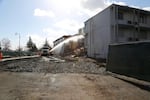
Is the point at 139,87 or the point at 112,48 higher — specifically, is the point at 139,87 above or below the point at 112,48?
below

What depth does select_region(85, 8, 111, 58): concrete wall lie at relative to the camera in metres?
31.7

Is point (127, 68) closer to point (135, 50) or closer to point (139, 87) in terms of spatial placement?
point (135, 50)

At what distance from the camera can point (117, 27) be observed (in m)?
30.5

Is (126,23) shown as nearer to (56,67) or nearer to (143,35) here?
(143,35)

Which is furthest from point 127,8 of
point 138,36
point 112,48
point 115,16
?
point 112,48

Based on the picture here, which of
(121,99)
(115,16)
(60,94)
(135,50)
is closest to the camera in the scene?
(121,99)

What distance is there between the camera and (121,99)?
755 centimetres

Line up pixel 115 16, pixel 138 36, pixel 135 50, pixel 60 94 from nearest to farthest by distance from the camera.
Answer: pixel 60 94 → pixel 135 50 → pixel 115 16 → pixel 138 36

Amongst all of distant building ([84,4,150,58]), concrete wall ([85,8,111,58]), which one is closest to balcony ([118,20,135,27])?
distant building ([84,4,150,58])

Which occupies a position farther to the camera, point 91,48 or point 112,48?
point 91,48

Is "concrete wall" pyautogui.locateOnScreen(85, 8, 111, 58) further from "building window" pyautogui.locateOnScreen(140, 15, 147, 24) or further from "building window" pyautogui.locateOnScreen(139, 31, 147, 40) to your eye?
"building window" pyautogui.locateOnScreen(140, 15, 147, 24)

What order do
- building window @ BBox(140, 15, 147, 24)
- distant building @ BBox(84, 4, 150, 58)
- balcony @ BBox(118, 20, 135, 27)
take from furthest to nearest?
building window @ BBox(140, 15, 147, 24) → balcony @ BBox(118, 20, 135, 27) → distant building @ BBox(84, 4, 150, 58)

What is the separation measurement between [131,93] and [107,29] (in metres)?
23.6

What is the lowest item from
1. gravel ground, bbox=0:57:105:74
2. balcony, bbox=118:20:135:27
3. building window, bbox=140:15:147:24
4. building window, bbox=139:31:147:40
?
gravel ground, bbox=0:57:105:74
